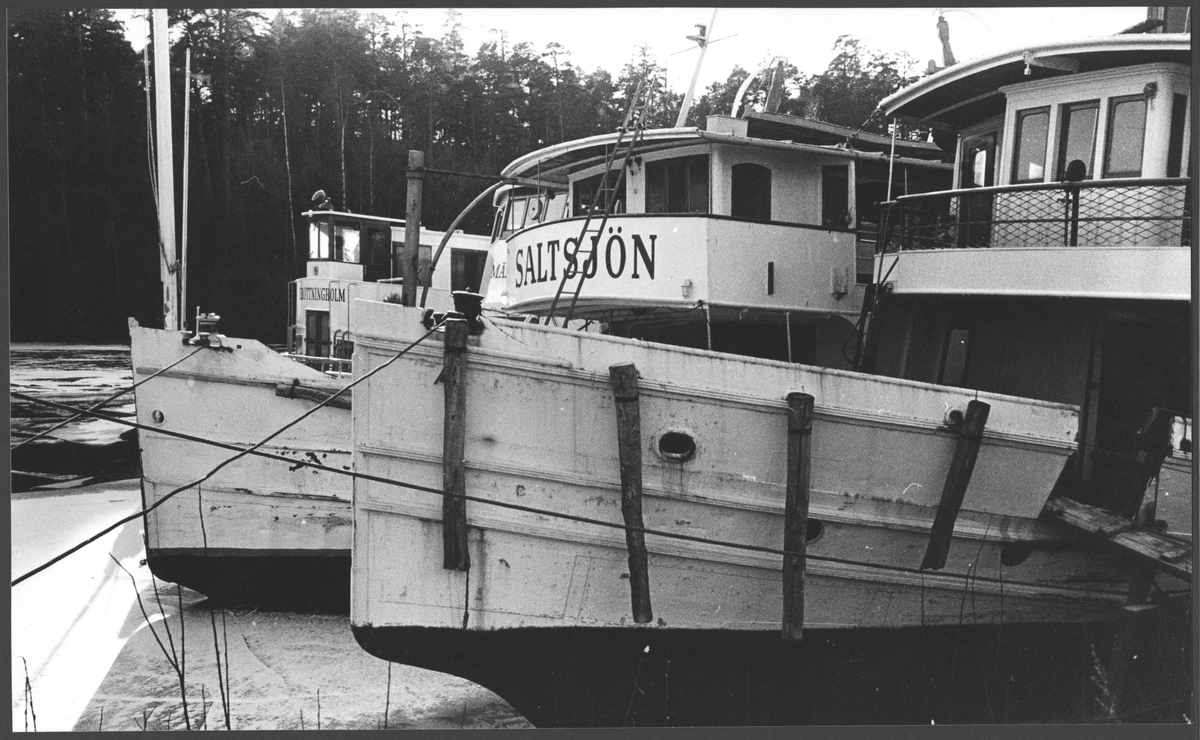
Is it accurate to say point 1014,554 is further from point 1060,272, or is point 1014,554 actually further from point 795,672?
point 1060,272

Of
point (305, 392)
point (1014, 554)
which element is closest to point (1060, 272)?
point (1014, 554)

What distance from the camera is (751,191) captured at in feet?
23.8

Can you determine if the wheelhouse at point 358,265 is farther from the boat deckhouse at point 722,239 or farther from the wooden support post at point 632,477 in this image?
the wooden support post at point 632,477

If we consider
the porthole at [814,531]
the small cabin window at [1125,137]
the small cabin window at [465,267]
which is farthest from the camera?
the small cabin window at [465,267]

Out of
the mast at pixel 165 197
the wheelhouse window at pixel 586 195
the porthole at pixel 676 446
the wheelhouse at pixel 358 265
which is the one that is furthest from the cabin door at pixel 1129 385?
the wheelhouse at pixel 358 265

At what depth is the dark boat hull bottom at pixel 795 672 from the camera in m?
5.05

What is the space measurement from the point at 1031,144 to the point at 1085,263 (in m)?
1.46

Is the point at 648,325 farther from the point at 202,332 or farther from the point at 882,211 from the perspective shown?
the point at 202,332

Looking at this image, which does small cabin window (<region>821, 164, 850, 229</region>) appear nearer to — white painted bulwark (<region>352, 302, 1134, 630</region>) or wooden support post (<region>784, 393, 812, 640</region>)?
white painted bulwark (<region>352, 302, 1134, 630</region>)

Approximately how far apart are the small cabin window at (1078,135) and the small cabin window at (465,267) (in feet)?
34.2

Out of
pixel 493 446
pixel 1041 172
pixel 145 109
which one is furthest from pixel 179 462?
pixel 1041 172

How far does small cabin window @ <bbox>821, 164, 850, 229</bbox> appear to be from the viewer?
7.60 metres

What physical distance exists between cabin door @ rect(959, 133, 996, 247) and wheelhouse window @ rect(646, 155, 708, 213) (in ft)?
6.57

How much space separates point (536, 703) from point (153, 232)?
18.5 feet
